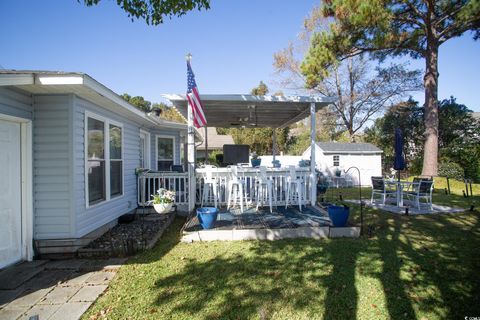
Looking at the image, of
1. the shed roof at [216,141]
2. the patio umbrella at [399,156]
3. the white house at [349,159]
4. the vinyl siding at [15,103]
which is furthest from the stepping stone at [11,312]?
the shed roof at [216,141]

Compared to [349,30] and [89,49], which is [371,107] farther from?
[89,49]

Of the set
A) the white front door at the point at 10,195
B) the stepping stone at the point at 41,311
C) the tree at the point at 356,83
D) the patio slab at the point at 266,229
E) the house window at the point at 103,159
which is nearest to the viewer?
the stepping stone at the point at 41,311

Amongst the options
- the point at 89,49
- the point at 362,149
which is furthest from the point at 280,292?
the point at 362,149

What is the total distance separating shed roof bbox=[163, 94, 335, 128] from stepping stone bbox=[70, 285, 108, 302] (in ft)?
14.0

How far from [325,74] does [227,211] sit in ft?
24.9

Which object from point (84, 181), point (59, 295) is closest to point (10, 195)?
point (84, 181)

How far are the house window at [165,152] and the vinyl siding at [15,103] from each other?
222 inches

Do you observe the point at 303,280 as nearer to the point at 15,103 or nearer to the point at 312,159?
the point at 312,159

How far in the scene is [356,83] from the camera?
22078 millimetres

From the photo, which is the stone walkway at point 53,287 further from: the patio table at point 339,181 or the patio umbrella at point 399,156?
the patio table at point 339,181

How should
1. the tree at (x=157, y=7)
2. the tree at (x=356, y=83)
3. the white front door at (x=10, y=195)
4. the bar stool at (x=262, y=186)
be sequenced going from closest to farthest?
the white front door at (x=10, y=195)
the tree at (x=157, y=7)
the bar stool at (x=262, y=186)
the tree at (x=356, y=83)

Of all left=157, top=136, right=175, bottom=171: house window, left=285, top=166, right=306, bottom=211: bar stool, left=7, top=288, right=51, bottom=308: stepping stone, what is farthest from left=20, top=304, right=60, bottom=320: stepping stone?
left=157, top=136, right=175, bottom=171: house window

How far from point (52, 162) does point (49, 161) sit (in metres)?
0.05

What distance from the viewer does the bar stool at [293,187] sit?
21.1ft
